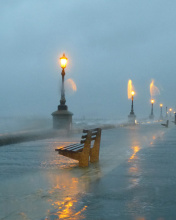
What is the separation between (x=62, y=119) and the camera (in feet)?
78.6

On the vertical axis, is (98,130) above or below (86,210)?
above

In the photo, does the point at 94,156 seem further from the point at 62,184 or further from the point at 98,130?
the point at 62,184

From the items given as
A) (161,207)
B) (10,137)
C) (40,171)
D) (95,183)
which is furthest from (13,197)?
(10,137)

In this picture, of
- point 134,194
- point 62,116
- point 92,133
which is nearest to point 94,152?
point 92,133

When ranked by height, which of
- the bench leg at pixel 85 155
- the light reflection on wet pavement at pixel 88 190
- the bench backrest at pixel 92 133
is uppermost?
the bench backrest at pixel 92 133

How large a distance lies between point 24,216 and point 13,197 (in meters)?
1.14

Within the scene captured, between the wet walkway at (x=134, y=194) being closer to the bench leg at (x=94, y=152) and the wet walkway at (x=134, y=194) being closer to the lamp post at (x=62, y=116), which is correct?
the bench leg at (x=94, y=152)

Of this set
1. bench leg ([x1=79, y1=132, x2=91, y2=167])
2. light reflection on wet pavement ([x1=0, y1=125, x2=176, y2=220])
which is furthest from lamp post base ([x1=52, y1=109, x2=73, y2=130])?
bench leg ([x1=79, y1=132, x2=91, y2=167])

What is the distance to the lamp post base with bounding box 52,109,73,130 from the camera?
23.7 metres

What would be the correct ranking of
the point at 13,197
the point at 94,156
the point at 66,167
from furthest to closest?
the point at 94,156, the point at 66,167, the point at 13,197

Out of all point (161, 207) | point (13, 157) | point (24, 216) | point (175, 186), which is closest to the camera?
point (24, 216)

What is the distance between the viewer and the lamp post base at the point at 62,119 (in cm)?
2366

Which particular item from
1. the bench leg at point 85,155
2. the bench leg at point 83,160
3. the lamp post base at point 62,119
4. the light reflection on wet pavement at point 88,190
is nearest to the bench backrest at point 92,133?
the bench leg at point 85,155

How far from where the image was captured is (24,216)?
4.99 m
